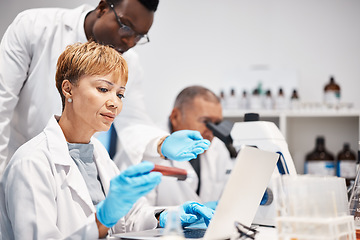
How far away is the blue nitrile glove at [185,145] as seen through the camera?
4.87ft

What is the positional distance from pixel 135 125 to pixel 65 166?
81 cm

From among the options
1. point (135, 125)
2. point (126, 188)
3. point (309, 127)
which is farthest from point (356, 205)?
point (309, 127)

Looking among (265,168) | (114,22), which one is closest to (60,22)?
(114,22)

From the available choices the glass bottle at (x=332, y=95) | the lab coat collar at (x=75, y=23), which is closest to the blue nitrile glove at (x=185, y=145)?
the lab coat collar at (x=75, y=23)

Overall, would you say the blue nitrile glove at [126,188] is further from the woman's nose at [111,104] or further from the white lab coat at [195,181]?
the white lab coat at [195,181]

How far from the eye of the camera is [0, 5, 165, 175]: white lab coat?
5.10 feet

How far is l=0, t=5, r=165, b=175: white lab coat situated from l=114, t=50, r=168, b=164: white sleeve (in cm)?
39

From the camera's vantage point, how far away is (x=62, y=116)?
1336 mm

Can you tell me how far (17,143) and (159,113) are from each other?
6.75 ft

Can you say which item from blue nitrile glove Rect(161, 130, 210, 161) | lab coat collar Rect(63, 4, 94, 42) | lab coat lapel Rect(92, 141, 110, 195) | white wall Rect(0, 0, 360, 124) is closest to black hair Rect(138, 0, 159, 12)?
lab coat collar Rect(63, 4, 94, 42)

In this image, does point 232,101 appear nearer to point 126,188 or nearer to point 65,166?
point 65,166

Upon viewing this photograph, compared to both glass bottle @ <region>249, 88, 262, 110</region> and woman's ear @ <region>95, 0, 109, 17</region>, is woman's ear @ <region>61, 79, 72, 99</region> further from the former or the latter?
glass bottle @ <region>249, 88, 262, 110</region>

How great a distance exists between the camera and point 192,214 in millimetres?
1339

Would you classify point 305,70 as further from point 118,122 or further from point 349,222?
point 349,222
